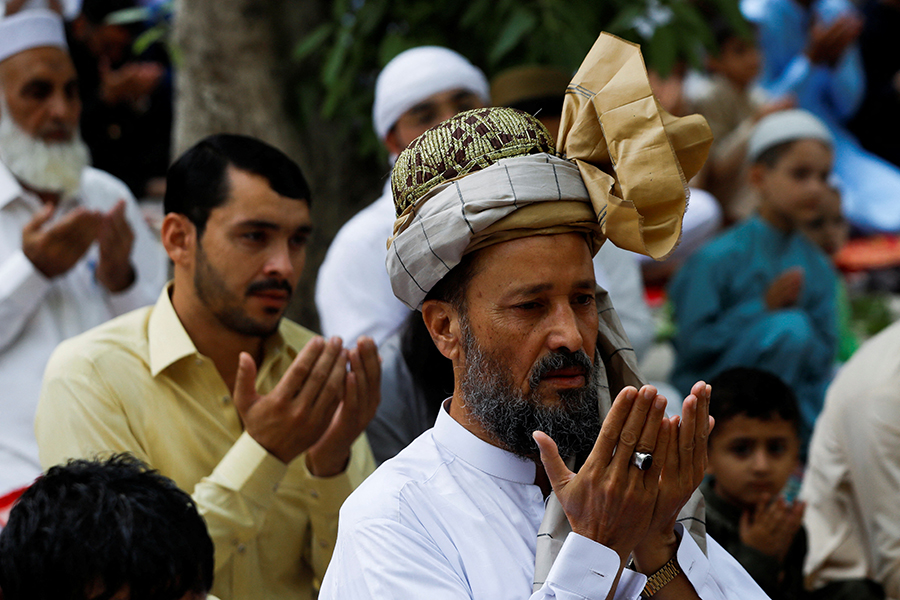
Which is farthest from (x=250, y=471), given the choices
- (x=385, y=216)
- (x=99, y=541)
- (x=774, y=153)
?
(x=774, y=153)

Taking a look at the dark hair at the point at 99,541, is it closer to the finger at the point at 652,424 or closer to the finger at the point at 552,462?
the finger at the point at 552,462

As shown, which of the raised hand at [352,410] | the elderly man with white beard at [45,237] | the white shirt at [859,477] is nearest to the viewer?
the raised hand at [352,410]

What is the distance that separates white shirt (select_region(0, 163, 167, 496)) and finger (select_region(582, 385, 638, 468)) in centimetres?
282

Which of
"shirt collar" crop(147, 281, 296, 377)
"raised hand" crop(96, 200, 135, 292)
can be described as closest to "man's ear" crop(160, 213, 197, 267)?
"shirt collar" crop(147, 281, 296, 377)

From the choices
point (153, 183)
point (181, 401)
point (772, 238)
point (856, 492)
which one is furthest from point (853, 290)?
point (181, 401)

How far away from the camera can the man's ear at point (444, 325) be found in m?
2.38

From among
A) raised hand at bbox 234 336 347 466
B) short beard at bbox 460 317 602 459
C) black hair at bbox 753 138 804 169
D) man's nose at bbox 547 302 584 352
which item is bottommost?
black hair at bbox 753 138 804 169

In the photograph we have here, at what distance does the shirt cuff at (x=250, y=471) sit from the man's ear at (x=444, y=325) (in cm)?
82

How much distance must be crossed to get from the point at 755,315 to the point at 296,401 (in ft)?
10.8

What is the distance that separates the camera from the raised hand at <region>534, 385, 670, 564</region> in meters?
1.97

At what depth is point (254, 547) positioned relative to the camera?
3.16m

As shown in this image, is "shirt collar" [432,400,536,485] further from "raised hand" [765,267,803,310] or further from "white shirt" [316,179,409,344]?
"raised hand" [765,267,803,310]

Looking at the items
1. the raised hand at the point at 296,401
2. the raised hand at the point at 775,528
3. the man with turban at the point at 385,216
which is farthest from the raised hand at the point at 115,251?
the raised hand at the point at 775,528

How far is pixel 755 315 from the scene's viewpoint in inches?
218
